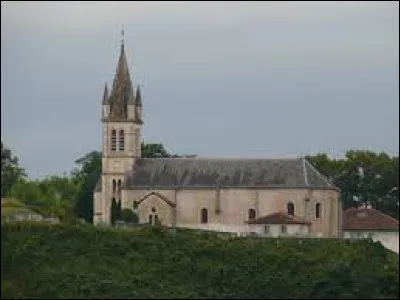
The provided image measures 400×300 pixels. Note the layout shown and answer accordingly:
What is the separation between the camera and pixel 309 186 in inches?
2916

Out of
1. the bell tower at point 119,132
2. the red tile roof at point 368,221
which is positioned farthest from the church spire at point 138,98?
the red tile roof at point 368,221

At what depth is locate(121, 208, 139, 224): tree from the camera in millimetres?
73281

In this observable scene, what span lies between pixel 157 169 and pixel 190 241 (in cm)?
1368

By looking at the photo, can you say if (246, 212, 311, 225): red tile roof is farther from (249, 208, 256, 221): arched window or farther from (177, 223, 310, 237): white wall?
(249, 208, 256, 221): arched window

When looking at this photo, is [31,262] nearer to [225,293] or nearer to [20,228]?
[20,228]

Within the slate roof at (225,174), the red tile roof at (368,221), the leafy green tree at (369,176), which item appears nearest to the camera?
the slate roof at (225,174)

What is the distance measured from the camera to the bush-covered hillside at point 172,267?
56312 millimetres

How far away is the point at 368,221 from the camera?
7588 centimetres

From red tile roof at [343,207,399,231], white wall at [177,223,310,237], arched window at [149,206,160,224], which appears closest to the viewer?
white wall at [177,223,310,237]

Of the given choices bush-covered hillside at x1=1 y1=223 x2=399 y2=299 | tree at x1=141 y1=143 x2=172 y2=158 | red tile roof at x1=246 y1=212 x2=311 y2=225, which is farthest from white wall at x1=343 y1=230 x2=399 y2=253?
tree at x1=141 y1=143 x2=172 y2=158

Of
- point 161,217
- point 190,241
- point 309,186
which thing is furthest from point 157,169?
point 190,241

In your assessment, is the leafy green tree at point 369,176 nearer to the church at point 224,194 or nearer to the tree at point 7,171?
the church at point 224,194

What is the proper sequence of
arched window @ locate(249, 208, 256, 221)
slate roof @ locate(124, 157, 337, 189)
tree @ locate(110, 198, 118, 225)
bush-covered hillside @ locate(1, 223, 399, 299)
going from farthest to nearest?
1. slate roof @ locate(124, 157, 337, 189)
2. arched window @ locate(249, 208, 256, 221)
3. tree @ locate(110, 198, 118, 225)
4. bush-covered hillside @ locate(1, 223, 399, 299)

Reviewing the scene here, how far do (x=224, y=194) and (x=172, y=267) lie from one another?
15121mm
